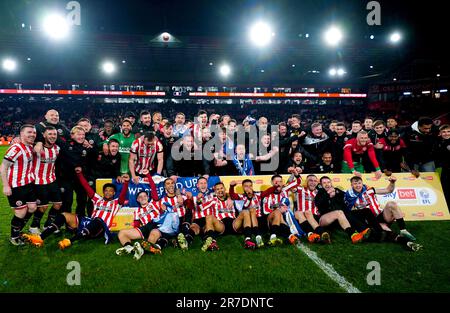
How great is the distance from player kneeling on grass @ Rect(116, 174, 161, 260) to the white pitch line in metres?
2.50

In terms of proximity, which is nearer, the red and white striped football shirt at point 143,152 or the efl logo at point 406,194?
the red and white striped football shirt at point 143,152

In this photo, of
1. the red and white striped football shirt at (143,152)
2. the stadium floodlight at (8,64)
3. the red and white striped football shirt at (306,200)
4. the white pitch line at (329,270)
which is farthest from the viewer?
the stadium floodlight at (8,64)

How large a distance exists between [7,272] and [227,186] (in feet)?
12.3

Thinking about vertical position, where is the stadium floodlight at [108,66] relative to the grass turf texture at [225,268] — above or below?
above

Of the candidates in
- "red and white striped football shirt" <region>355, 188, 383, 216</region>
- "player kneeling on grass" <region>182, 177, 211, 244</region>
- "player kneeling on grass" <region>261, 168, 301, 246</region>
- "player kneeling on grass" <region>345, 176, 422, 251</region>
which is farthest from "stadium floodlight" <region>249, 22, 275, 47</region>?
"player kneeling on grass" <region>182, 177, 211, 244</region>

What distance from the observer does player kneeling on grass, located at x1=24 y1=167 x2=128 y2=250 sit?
466 centimetres

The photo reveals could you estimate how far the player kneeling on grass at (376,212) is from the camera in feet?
14.9

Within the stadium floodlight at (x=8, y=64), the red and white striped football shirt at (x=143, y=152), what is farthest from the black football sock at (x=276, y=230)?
the stadium floodlight at (x=8, y=64)

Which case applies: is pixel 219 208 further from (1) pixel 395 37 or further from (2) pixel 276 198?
(1) pixel 395 37

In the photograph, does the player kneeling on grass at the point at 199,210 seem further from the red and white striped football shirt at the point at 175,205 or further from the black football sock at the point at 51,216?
the black football sock at the point at 51,216

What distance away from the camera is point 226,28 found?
19859 mm

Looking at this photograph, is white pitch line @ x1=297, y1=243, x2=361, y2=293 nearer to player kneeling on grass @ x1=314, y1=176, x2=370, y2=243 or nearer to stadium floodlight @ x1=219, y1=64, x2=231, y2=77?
player kneeling on grass @ x1=314, y1=176, x2=370, y2=243

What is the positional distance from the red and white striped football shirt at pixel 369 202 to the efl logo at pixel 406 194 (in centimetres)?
106

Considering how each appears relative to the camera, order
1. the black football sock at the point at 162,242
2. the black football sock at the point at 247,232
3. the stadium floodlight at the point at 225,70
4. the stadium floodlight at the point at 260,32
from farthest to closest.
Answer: the stadium floodlight at the point at 225,70 → the stadium floodlight at the point at 260,32 → the black football sock at the point at 247,232 → the black football sock at the point at 162,242
